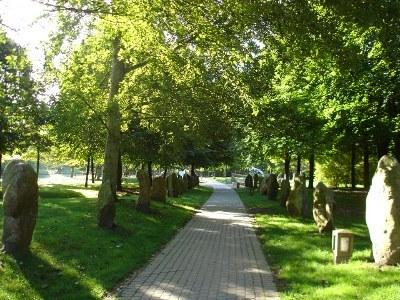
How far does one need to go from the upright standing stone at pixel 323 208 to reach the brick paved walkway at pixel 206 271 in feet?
6.69

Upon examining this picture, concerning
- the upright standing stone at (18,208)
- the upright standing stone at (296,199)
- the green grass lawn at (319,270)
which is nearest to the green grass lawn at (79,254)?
the upright standing stone at (18,208)

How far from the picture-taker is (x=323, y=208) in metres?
14.9

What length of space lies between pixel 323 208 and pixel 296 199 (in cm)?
528

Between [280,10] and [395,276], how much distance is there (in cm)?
468

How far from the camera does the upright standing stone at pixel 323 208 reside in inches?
575

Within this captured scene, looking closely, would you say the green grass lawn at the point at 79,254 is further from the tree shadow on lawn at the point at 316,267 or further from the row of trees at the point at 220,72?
the tree shadow on lawn at the point at 316,267

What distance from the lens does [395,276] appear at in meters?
8.23

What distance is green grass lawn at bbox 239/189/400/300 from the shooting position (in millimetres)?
7568

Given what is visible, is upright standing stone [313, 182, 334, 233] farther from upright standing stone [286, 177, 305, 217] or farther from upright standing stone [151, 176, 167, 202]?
upright standing stone [151, 176, 167, 202]

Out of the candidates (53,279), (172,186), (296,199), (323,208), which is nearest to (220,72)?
(323,208)

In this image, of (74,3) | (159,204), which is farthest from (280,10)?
(159,204)

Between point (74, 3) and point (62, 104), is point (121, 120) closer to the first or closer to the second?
point (62, 104)

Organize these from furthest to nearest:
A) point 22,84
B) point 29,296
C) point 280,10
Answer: point 22,84, point 280,10, point 29,296

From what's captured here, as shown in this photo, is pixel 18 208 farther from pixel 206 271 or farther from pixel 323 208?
pixel 323 208
